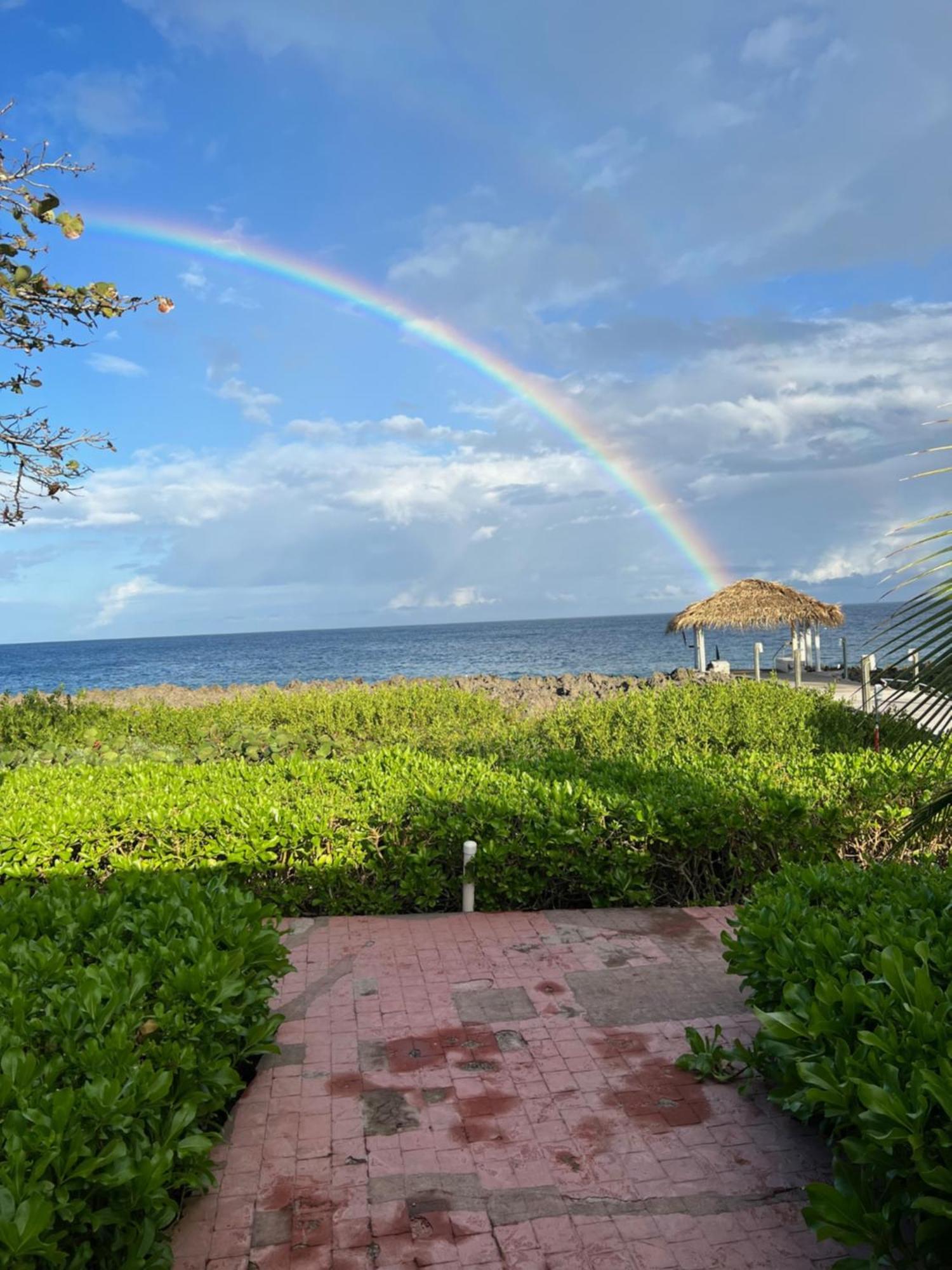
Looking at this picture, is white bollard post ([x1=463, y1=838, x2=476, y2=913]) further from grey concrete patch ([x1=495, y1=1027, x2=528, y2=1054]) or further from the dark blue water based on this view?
the dark blue water

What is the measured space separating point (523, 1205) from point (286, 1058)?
4.79 feet

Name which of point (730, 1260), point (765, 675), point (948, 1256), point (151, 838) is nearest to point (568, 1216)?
point (730, 1260)

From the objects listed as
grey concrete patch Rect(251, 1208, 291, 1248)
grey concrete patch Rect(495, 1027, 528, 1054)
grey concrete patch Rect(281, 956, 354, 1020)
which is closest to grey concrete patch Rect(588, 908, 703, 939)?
grey concrete patch Rect(495, 1027, 528, 1054)

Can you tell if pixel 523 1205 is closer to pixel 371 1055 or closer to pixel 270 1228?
pixel 270 1228

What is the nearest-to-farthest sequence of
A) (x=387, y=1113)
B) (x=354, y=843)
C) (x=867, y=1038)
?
(x=867, y=1038)
(x=387, y=1113)
(x=354, y=843)

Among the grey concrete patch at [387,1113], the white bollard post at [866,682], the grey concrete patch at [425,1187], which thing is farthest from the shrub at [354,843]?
the grey concrete patch at [425,1187]

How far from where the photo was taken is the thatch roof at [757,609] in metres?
24.5

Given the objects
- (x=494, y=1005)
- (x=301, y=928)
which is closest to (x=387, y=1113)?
(x=494, y=1005)

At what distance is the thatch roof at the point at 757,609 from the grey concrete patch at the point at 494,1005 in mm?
21306

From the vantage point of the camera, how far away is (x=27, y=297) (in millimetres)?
4641

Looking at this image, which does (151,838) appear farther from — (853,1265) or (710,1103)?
(853,1265)

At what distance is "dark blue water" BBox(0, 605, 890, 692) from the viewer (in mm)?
56594

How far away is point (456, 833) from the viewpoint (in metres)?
5.86

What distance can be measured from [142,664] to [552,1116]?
265 ft
